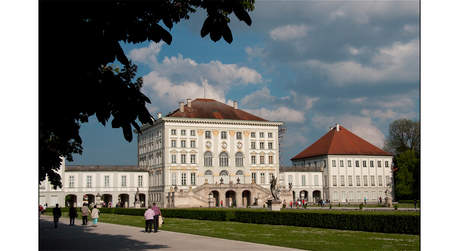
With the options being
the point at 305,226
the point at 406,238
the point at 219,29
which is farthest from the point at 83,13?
the point at 305,226

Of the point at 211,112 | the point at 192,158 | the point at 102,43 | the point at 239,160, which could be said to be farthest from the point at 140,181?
the point at 102,43

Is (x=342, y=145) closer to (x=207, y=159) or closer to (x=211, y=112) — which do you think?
(x=211, y=112)

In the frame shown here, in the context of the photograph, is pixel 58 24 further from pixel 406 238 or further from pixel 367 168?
pixel 367 168

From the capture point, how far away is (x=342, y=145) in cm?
6938

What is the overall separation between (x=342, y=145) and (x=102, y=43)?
6532 centimetres

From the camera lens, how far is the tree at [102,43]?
19.2 ft

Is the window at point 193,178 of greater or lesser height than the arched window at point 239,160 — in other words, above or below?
below

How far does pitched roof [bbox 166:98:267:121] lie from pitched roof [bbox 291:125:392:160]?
9492 millimetres

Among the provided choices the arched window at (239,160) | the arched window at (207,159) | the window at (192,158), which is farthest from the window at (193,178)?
the arched window at (239,160)

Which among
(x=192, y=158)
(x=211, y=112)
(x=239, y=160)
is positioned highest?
(x=211, y=112)

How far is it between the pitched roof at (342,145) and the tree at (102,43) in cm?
6270

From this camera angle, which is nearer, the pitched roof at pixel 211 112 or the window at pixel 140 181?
the pitched roof at pixel 211 112

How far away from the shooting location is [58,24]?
606 centimetres

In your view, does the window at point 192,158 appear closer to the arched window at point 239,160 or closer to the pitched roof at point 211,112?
the pitched roof at point 211,112
